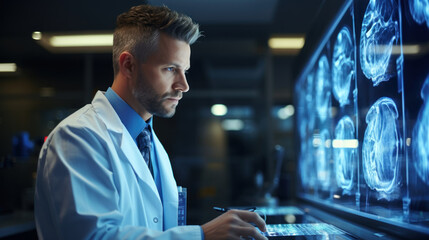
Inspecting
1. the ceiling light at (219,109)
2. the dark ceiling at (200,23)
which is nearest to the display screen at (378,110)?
the dark ceiling at (200,23)

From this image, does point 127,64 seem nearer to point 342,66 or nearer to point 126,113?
point 126,113

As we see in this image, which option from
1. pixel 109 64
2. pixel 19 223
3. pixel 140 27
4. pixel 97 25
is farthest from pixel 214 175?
pixel 140 27

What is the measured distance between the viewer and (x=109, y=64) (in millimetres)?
1479

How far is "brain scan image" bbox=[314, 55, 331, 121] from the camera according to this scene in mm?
1538

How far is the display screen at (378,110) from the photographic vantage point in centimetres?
72

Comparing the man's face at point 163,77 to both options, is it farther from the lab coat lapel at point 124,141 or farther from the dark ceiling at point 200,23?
the dark ceiling at point 200,23

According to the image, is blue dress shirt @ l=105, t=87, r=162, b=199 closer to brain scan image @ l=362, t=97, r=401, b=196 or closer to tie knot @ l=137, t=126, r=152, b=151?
tie knot @ l=137, t=126, r=152, b=151

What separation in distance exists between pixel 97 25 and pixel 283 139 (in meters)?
3.07

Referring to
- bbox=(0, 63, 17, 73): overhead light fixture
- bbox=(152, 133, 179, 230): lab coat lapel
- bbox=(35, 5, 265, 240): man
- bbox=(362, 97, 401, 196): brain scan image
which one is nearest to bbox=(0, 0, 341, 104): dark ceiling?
bbox=(0, 63, 17, 73): overhead light fixture

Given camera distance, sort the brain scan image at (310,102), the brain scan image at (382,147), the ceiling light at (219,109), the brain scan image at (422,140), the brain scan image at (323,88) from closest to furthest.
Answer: the brain scan image at (422,140) → the brain scan image at (382,147) → the brain scan image at (323,88) → the brain scan image at (310,102) → the ceiling light at (219,109)

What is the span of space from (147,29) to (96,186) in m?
0.56

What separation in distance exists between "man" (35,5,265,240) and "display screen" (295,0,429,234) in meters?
0.35

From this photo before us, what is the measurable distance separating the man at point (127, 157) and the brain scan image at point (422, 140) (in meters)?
0.42

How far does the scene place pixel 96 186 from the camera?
91 centimetres
